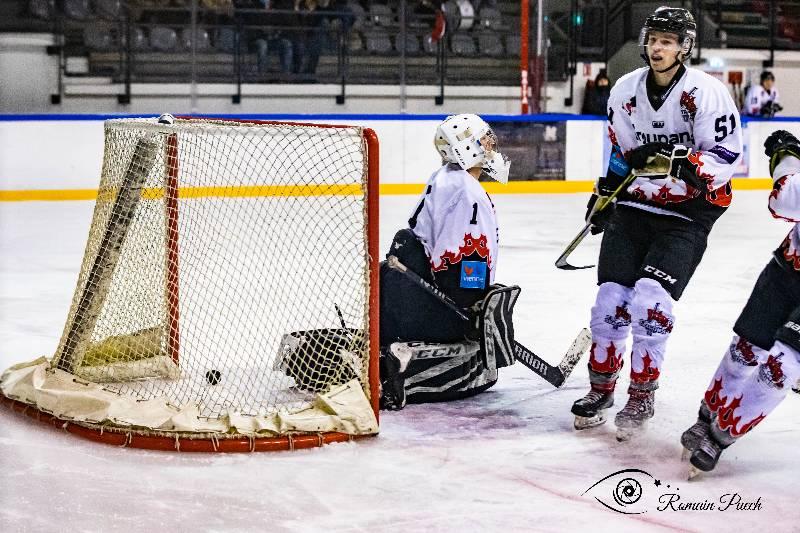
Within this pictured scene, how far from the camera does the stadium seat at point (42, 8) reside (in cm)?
1120

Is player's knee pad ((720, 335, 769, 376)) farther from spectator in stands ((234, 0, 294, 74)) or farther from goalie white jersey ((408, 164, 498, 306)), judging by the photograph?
spectator in stands ((234, 0, 294, 74))

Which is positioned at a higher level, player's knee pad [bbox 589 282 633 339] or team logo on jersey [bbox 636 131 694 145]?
team logo on jersey [bbox 636 131 694 145]

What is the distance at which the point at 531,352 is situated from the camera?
382cm

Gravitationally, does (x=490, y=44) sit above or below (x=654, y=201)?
Answer: above

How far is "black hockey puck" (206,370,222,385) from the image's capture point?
378 centimetres

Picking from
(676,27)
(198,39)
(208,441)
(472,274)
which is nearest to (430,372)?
(472,274)

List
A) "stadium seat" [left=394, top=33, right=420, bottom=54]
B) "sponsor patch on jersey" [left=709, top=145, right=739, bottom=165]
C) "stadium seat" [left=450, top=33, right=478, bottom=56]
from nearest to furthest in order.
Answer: "sponsor patch on jersey" [left=709, top=145, right=739, bottom=165]
"stadium seat" [left=394, top=33, right=420, bottom=54]
"stadium seat" [left=450, top=33, right=478, bottom=56]

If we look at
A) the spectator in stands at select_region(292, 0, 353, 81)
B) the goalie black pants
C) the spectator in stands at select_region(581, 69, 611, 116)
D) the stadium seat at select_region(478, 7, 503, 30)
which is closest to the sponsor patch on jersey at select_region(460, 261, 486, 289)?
the goalie black pants

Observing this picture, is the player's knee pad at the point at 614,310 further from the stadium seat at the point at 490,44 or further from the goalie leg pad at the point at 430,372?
the stadium seat at the point at 490,44

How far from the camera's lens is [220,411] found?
3.47m

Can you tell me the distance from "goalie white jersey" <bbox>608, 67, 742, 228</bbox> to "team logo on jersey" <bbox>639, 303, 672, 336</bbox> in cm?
31

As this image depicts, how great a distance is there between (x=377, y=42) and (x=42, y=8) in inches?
125

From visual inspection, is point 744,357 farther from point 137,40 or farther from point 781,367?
point 137,40

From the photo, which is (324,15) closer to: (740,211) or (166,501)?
(740,211)
